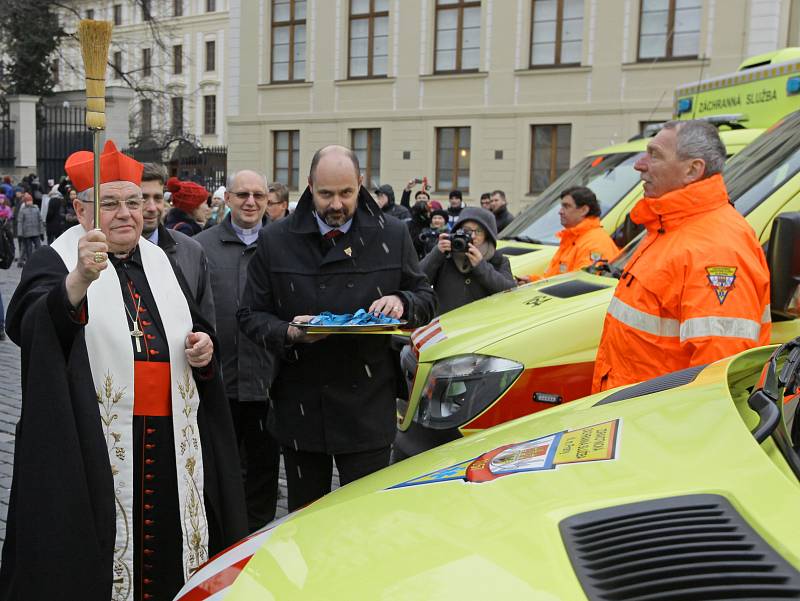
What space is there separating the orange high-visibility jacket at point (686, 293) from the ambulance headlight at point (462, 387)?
524 mm

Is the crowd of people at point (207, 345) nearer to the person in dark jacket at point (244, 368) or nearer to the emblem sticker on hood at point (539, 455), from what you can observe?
the person in dark jacket at point (244, 368)

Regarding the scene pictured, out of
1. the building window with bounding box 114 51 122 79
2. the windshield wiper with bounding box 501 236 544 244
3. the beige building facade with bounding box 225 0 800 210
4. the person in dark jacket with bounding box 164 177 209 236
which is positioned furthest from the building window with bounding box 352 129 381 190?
the person in dark jacket with bounding box 164 177 209 236

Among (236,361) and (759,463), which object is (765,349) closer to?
(759,463)

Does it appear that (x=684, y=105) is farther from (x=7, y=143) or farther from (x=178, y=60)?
(x=178, y=60)

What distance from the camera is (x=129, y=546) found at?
2984 mm

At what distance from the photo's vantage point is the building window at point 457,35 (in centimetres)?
2556

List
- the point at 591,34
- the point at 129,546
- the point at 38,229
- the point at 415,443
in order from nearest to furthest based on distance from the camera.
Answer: the point at 129,546 → the point at 415,443 → the point at 38,229 → the point at 591,34

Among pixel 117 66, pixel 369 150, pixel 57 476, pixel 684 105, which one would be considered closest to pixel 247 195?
pixel 57 476

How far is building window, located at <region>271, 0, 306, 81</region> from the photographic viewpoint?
94.0ft

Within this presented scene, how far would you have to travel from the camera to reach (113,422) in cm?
295

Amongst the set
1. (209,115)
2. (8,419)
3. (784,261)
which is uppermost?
(209,115)

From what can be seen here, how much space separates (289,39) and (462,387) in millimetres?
26744

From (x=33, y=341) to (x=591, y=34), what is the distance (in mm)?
22952

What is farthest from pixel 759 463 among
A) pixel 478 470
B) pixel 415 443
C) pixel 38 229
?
pixel 38 229
